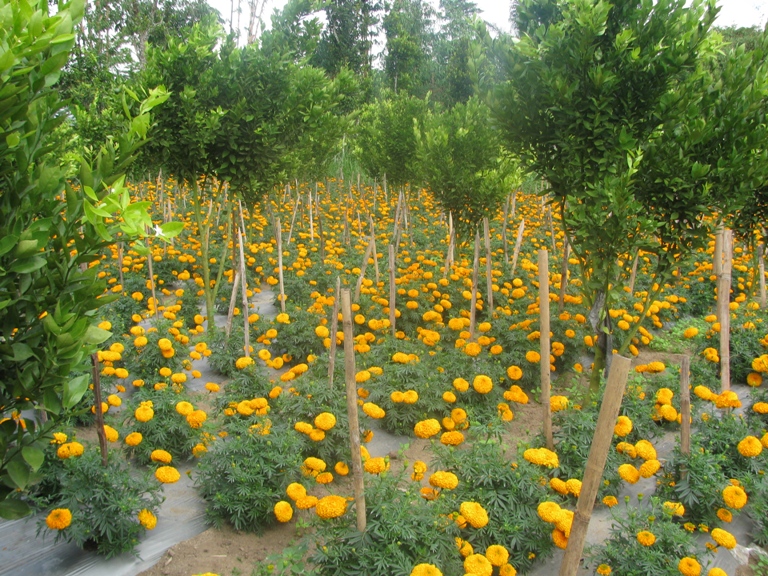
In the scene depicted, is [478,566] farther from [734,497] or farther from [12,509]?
[12,509]

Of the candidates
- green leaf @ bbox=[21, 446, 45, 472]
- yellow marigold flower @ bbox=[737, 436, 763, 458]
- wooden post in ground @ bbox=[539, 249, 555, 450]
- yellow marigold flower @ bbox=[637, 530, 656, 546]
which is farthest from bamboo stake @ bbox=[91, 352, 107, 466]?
yellow marigold flower @ bbox=[737, 436, 763, 458]

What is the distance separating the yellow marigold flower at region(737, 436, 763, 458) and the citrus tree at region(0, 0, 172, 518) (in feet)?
11.8

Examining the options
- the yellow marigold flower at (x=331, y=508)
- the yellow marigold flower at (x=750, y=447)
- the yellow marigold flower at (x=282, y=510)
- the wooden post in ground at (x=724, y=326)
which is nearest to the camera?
the yellow marigold flower at (x=331, y=508)

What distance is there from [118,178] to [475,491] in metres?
2.59

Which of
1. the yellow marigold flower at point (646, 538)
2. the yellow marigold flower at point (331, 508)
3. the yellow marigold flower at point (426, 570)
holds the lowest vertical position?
the yellow marigold flower at point (646, 538)

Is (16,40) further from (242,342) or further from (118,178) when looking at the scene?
(242,342)

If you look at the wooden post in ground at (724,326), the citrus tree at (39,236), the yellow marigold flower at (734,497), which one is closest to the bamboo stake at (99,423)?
the citrus tree at (39,236)

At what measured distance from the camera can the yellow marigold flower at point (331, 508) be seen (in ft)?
9.07

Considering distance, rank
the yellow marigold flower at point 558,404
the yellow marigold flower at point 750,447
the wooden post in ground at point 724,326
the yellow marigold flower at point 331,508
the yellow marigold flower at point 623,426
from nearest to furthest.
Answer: the yellow marigold flower at point 331,508 < the yellow marigold flower at point 750,447 < the yellow marigold flower at point 623,426 < the wooden post in ground at point 724,326 < the yellow marigold flower at point 558,404

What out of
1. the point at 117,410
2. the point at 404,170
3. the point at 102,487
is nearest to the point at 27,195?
the point at 102,487

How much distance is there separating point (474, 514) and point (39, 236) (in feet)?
7.83

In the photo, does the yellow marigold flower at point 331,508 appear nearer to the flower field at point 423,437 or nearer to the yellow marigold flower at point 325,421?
the flower field at point 423,437

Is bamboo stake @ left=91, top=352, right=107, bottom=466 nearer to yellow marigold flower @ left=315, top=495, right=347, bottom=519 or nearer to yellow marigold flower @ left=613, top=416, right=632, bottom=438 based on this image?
yellow marigold flower @ left=315, top=495, right=347, bottom=519

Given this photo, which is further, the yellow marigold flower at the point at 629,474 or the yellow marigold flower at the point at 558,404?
the yellow marigold flower at the point at 558,404
